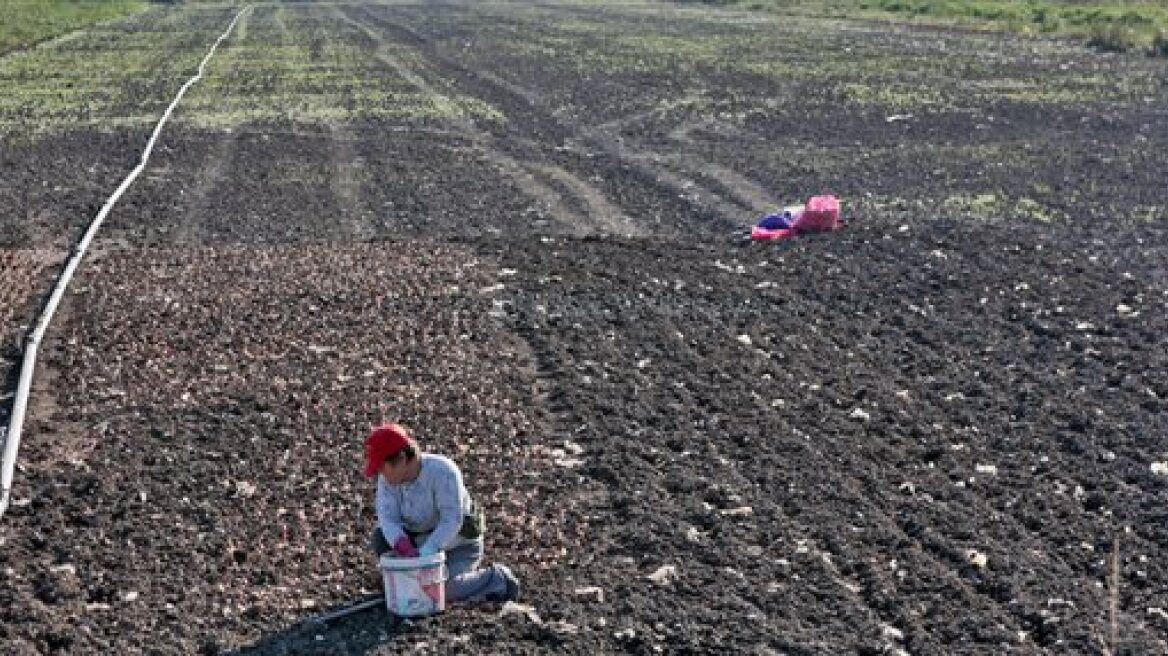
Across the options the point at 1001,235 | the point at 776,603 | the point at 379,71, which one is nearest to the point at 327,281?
the point at 1001,235

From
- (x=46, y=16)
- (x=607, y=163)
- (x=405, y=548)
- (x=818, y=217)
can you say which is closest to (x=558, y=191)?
(x=607, y=163)

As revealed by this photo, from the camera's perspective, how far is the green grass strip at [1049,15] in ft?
142

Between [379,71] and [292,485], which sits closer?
[292,485]

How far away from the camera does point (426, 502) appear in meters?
7.89

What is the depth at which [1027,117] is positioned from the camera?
27422mm

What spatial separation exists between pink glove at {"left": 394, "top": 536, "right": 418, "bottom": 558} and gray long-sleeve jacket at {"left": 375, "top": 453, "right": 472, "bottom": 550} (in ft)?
0.08

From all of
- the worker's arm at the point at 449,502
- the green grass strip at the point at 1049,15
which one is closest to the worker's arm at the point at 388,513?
the worker's arm at the point at 449,502

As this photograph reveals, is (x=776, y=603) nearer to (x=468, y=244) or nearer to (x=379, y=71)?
(x=468, y=244)

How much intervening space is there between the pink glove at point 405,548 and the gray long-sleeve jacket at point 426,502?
0.03 metres

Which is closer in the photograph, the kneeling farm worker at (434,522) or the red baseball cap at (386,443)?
the red baseball cap at (386,443)

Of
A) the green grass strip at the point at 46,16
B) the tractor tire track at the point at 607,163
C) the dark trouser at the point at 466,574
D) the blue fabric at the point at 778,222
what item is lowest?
the green grass strip at the point at 46,16

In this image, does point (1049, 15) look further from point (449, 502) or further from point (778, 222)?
point (449, 502)

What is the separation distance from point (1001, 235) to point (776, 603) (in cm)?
971

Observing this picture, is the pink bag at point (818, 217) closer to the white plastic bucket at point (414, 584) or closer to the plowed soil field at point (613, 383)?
the plowed soil field at point (613, 383)
